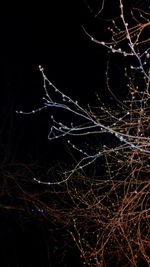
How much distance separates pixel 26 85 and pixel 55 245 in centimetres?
349

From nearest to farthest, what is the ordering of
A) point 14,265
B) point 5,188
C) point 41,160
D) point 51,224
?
point 14,265, point 51,224, point 5,188, point 41,160

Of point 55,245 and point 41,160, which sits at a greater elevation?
point 41,160

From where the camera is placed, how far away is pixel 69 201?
803cm

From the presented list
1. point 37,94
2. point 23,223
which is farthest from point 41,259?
point 37,94

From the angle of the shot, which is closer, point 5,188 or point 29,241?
point 29,241

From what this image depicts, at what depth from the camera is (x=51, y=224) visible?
308 inches

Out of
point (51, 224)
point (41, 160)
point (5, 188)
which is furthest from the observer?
point (41, 160)

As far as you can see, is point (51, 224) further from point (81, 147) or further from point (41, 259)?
point (81, 147)

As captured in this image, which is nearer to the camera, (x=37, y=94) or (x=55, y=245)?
(x=55, y=245)

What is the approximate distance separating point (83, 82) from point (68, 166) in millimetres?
1790

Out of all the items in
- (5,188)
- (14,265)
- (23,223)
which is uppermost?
(5,188)

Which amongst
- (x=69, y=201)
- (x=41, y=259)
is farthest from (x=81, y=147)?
(x=41, y=259)

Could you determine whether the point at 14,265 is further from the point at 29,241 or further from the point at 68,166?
the point at 68,166

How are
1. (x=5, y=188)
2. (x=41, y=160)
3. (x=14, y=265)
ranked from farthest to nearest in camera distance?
(x=41, y=160) → (x=5, y=188) → (x=14, y=265)
